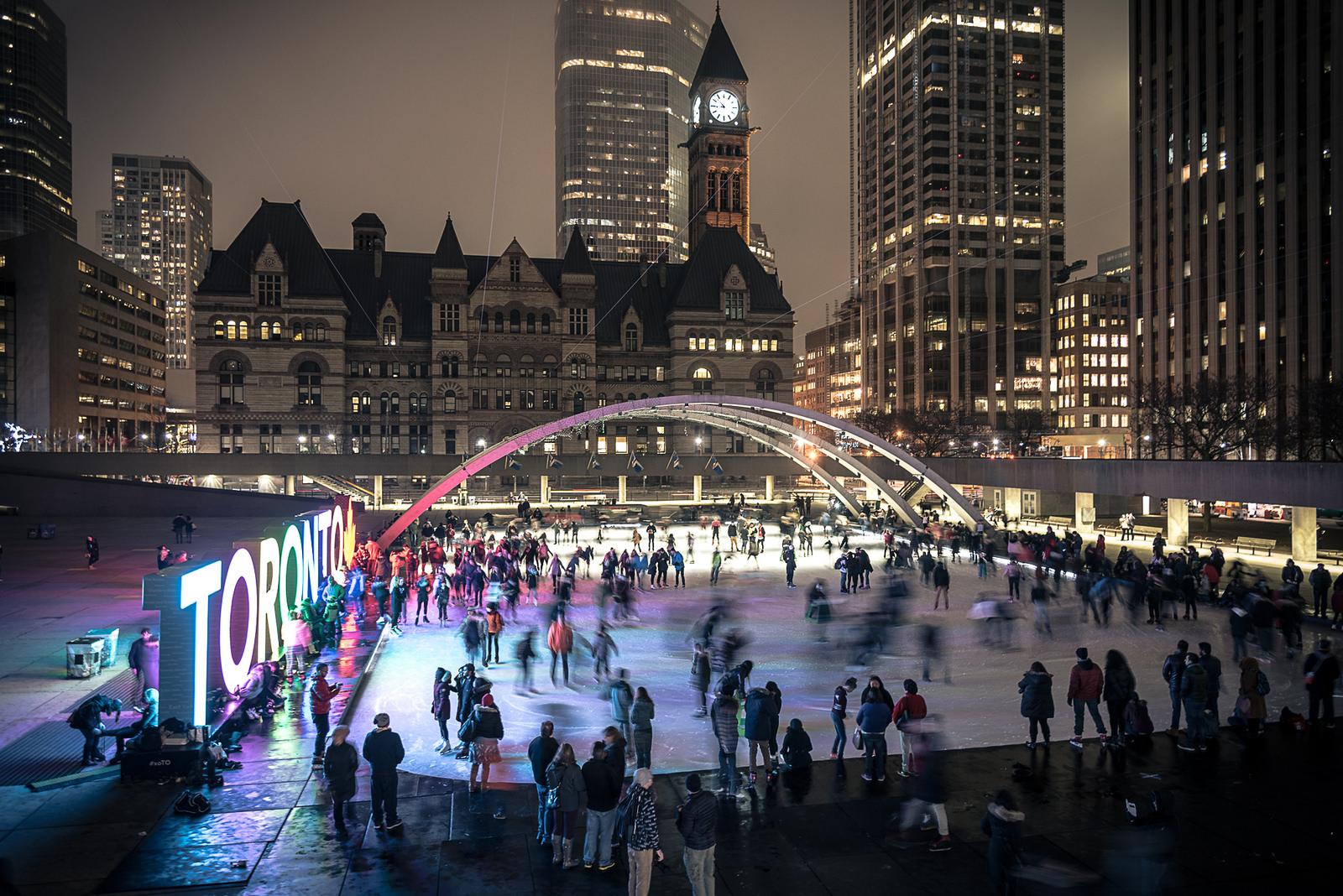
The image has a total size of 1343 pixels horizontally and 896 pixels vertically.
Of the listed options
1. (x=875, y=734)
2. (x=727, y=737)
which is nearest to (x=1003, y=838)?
(x=875, y=734)

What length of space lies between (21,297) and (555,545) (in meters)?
93.8

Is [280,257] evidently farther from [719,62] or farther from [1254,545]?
[1254,545]

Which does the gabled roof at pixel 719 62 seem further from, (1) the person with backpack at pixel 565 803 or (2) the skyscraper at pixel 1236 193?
(1) the person with backpack at pixel 565 803

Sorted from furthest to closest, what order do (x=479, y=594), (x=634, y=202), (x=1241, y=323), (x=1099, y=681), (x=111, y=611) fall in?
(x=634, y=202), (x=1241, y=323), (x=479, y=594), (x=111, y=611), (x=1099, y=681)

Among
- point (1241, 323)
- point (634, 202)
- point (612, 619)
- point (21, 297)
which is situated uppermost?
point (634, 202)

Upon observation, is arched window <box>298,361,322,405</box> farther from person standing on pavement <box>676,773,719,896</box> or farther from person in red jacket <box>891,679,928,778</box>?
person standing on pavement <box>676,773,719,896</box>

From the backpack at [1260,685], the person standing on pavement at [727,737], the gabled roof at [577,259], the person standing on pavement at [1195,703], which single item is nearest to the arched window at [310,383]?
the gabled roof at [577,259]

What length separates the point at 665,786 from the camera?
1105 cm

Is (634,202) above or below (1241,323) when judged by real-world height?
above

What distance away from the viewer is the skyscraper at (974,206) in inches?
4749

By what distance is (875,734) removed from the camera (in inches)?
434

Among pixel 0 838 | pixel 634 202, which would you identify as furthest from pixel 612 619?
pixel 634 202

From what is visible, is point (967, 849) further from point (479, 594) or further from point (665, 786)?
point (479, 594)

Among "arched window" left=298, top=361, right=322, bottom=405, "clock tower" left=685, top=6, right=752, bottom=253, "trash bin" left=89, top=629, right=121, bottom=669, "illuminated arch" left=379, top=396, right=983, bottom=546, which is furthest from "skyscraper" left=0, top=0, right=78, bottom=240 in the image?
"trash bin" left=89, top=629, right=121, bottom=669
